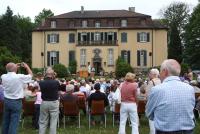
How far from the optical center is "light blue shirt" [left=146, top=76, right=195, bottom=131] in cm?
586

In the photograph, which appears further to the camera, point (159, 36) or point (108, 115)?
point (159, 36)

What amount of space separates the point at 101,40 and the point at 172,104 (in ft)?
194

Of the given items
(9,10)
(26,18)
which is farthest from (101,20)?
(26,18)

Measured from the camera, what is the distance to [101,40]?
2557 inches

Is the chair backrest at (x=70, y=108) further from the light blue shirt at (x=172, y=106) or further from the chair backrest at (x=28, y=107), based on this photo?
the light blue shirt at (x=172, y=106)

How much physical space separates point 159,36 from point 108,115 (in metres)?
47.8

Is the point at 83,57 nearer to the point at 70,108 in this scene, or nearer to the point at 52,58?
the point at 52,58

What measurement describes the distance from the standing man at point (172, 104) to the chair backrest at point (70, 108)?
9.57m

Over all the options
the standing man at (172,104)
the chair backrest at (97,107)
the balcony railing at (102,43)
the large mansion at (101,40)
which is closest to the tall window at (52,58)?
the large mansion at (101,40)

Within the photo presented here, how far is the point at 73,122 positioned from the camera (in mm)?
16703

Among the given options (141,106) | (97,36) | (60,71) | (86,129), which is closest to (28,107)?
(86,129)

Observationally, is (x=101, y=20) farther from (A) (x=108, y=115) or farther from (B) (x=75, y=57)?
(A) (x=108, y=115)

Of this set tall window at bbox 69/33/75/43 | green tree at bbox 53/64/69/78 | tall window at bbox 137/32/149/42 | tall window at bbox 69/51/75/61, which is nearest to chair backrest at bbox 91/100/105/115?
green tree at bbox 53/64/69/78

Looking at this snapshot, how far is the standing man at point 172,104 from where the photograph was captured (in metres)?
5.86
